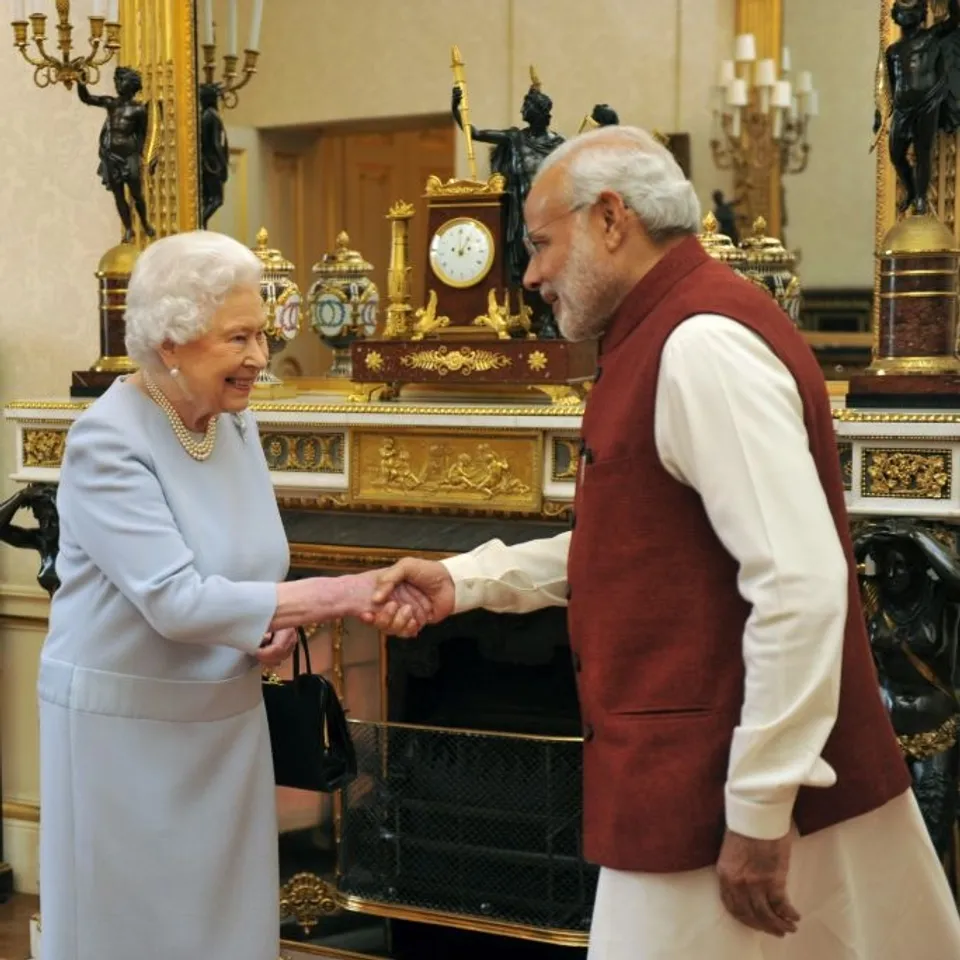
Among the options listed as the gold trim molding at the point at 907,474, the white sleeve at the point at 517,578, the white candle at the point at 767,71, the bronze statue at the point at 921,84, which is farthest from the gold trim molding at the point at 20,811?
the bronze statue at the point at 921,84

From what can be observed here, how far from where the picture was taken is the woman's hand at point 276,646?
2.35 m

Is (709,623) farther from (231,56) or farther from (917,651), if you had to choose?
(231,56)

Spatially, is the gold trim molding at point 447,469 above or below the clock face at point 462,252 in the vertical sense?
below

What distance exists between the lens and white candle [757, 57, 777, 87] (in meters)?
3.57

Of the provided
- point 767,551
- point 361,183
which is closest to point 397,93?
point 361,183

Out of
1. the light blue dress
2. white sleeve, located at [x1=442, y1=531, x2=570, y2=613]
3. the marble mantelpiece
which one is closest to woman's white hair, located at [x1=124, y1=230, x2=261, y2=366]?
the light blue dress

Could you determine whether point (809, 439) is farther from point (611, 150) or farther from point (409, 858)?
point (409, 858)

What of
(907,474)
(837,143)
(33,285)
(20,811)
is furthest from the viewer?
(20,811)

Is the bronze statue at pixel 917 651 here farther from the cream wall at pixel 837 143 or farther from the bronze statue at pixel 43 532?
the bronze statue at pixel 43 532

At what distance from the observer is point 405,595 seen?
8.16 feet

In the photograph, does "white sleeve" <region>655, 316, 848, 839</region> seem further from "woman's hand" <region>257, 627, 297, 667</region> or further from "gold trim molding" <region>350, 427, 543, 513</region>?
"gold trim molding" <region>350, 427, 543, 513</region>

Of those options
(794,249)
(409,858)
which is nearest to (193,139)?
(794,249)

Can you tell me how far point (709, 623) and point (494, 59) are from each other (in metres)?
2.34

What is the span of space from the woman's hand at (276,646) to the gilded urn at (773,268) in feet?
5.42
